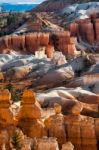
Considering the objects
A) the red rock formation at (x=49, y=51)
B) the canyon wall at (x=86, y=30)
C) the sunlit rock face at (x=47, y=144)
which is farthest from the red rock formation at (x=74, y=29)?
the sunlit rock face at (x=47, y=144)

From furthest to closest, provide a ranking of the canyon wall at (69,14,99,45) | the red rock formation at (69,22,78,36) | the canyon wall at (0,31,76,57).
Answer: the canyon wall at (69,14,99,45) → the red rock formation at (69,22,78,36) → the canyon wall at (0,31,76,57)

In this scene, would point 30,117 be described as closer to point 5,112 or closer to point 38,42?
point 5,112

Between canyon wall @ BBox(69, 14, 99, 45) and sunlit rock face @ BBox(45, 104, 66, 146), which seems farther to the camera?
canyon wall @ BBox(69, 14, 99, 45)

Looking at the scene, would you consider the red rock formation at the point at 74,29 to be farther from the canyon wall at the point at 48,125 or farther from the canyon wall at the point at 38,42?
the canyon wall at the point at 48,125

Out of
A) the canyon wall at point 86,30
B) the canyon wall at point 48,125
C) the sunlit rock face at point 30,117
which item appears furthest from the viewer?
the canyon wall at point 86,30

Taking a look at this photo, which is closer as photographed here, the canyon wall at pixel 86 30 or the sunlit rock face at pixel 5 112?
the sunlit rock face at pixel 5 112

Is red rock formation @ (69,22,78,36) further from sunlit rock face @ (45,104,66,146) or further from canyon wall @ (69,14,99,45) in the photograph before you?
sunlit rock face @ (45,104,66,146)

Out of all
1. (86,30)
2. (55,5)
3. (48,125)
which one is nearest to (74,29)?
(86,30)

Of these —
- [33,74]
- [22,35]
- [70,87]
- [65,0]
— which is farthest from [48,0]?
[70,87]

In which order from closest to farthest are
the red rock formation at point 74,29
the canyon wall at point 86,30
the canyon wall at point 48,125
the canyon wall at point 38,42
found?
the canyon wall at point 48,125
the canyon wall at point 38,42
the red rock formation at point 74,29
the canyon wall at point 86,30

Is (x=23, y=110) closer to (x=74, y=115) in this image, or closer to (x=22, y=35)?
(x=74, y=115)

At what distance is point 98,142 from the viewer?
37.7 m

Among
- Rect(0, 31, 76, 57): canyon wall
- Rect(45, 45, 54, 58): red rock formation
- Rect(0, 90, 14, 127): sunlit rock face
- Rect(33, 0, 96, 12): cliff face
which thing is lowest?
Rect(45, 45, 54, 58): red rock formation

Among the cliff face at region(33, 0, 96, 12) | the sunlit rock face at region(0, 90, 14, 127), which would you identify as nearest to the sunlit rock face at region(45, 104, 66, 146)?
the sunlit rock face at region(0, 90, 14, 127)
